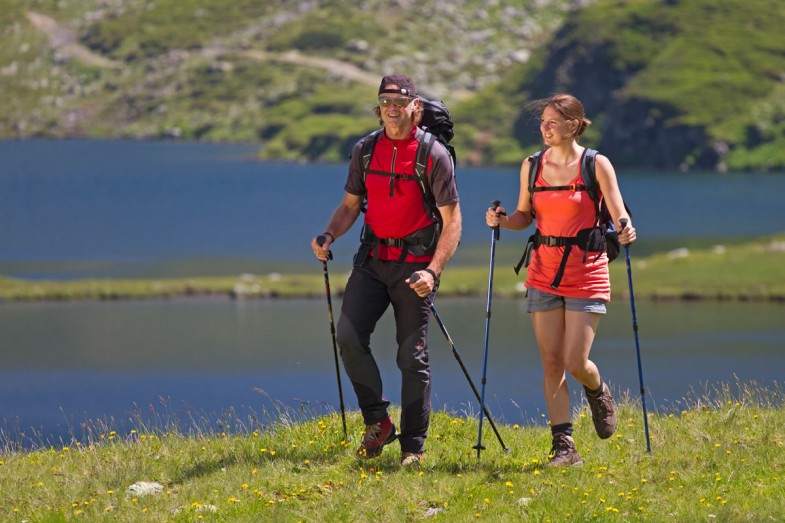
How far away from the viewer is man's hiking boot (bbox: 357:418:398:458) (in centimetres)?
1057

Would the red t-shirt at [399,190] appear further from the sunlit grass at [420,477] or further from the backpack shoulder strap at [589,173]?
the sunlit grass at [420,477]

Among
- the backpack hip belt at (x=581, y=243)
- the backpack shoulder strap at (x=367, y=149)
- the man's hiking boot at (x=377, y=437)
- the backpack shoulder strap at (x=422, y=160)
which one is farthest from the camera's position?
the man's hiking boot at (x=377, y=437)

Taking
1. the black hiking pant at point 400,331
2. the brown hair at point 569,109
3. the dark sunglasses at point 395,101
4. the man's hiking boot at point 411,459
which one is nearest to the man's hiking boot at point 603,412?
the black hiking pant at point 400,331

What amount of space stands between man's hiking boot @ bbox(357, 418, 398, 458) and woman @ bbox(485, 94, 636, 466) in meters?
1.37

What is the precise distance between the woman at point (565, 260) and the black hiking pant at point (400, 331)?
0.93 meters

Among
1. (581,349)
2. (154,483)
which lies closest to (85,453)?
(154,483)

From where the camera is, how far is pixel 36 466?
10977mm

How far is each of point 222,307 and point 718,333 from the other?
2808 centimetres

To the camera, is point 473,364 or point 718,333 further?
point 718,333

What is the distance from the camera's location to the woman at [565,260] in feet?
32.7

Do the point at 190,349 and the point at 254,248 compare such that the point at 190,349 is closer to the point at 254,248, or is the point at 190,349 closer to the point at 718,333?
the point at 718,333

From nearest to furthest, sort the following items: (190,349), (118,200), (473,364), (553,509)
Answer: (553,509), (473,364), (190,349), (118,200)

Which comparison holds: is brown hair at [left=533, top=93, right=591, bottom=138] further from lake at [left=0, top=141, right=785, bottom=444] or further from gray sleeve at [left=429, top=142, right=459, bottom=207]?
lake at [left=0, top=141, right=785, bottom=444]

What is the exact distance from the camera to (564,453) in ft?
33.4
